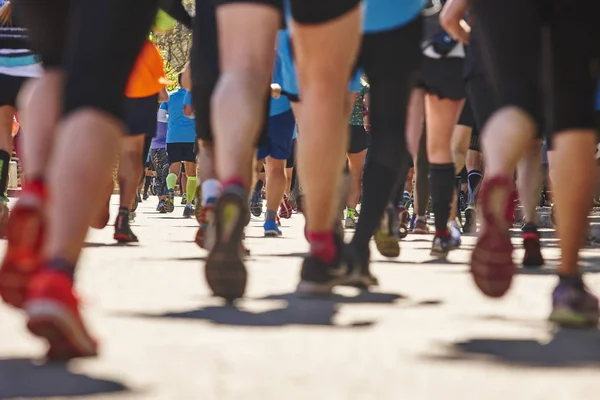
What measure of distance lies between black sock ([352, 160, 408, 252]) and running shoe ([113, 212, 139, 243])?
3.52m

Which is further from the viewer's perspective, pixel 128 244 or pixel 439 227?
pixel 128 244

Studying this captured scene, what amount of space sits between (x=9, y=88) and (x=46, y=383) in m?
5.88

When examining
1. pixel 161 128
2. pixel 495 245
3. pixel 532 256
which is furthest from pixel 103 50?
pixel 161 128

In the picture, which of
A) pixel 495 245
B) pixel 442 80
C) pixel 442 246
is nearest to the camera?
pixel 495 245

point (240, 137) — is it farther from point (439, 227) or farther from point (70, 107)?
point (439, 227)

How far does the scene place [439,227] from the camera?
22.6 ft

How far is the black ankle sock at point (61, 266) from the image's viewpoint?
2631mm

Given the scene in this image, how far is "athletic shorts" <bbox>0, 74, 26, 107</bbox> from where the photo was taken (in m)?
8.01

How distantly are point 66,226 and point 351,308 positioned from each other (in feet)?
4.74

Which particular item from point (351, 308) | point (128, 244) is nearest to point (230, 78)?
point (351, 308)

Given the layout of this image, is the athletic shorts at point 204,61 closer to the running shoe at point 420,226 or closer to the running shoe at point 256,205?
the running shoe at point 420,226

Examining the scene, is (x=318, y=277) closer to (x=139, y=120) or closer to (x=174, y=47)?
(x=139, y=120)

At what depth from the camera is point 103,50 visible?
9.32 ft

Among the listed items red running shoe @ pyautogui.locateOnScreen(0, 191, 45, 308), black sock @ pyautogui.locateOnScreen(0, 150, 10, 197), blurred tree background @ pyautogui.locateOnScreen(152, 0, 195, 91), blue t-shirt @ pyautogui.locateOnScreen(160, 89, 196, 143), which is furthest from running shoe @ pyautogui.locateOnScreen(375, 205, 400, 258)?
blurred tree background @ pyautogui.locateOnScreen(152, 0, 195, 91)
